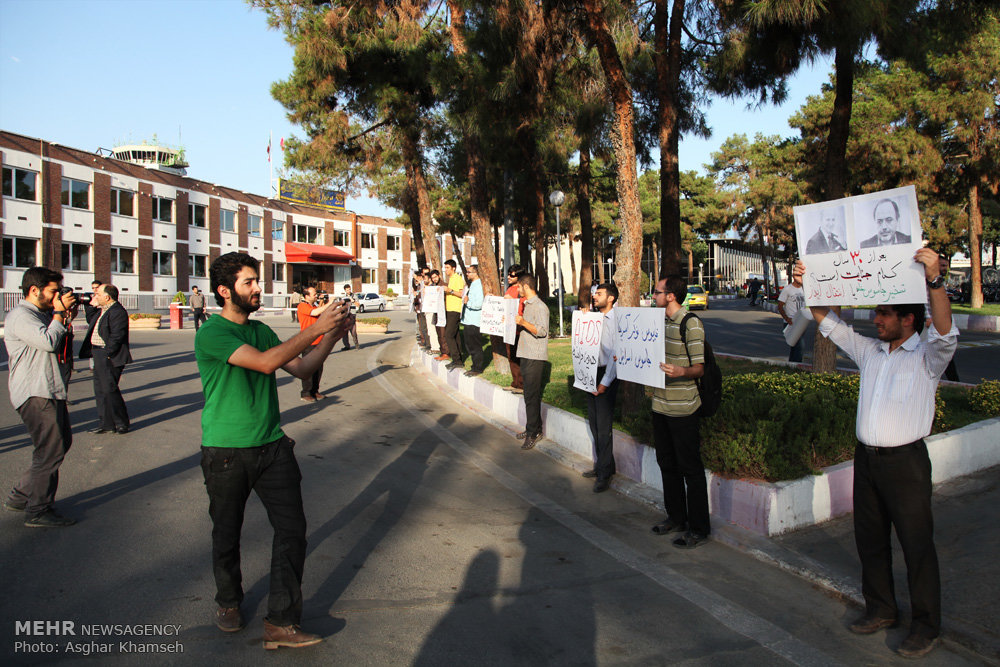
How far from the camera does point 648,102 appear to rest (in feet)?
49.2

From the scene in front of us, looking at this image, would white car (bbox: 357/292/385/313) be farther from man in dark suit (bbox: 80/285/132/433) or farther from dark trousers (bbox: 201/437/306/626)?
dark trousers (bbox: 201/437/306/626)

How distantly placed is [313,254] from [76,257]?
2027 centimetres

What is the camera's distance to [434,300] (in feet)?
48.8

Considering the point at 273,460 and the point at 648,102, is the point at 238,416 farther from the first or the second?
the point at 648,102

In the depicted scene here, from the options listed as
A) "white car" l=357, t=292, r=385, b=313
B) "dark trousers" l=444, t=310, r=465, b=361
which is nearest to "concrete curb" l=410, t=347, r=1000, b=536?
"dark trousers" l=444, t=310, r=465, b=361

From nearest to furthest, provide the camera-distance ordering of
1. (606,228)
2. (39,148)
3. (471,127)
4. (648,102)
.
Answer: (471,127), (648,102), (39,148), (606,228)

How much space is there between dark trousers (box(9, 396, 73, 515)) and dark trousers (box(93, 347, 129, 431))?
10.8 feet

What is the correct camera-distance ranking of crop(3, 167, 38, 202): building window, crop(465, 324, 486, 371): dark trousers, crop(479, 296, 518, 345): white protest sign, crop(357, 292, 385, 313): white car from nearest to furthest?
crop(479, 296, 518, 345): white protest sign
crop(465, 324, 486, 371): dark trousers
crop(3, 167, 38, 202): building window
crop(357, 292, 385, 313): white car

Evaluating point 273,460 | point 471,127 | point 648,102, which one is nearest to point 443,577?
point 273,460

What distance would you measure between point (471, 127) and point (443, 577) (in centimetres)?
1018

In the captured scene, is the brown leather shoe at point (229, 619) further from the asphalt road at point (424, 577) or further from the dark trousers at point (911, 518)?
the dark trousers at point (911, 518)

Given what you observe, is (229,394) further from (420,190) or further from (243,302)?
(420,190)

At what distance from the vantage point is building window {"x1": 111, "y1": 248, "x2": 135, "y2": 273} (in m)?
42.4

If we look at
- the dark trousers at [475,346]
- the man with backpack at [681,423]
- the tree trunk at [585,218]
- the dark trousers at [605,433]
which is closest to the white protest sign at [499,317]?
the dark trousers at [475,346]
